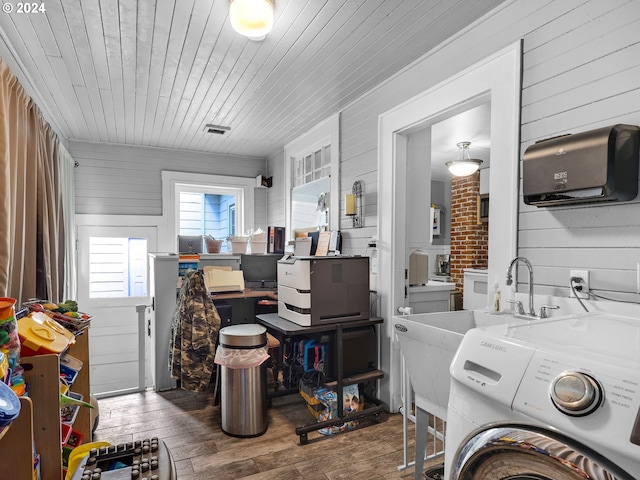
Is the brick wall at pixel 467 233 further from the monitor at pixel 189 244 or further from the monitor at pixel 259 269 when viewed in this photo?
the monitor at pixel 189 244

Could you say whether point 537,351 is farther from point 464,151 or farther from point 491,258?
point 464,151

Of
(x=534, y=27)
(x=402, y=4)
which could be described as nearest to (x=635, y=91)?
(x=534, y=27)

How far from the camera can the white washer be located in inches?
28.2

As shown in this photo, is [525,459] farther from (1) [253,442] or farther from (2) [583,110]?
(1) [253,442]

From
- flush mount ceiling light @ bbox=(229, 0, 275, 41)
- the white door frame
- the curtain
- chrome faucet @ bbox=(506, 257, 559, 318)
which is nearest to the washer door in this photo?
chrome faucet @ bbox=(506, 257, 559, 318)

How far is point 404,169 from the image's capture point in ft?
9.31

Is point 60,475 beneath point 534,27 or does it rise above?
beneath

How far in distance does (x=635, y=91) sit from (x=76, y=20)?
8.88ft

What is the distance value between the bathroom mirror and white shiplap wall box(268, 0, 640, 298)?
184 centimetres

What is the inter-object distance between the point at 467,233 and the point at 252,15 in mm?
4454

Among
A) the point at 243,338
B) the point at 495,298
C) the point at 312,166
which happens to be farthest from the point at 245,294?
the point at 495,298

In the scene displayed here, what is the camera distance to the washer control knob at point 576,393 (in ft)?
2.46

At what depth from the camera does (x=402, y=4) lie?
1953mm

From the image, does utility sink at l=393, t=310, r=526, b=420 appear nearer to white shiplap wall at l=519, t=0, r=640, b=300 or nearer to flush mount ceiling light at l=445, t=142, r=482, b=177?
white shiplap wall at l=519, t=0, r=640, b=300
